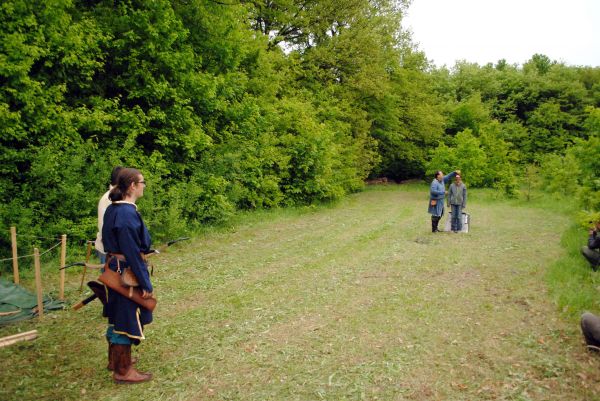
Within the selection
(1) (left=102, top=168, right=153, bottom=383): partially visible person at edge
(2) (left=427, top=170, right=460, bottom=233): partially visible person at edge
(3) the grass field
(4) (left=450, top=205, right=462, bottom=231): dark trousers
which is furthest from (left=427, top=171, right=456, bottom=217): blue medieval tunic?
(1) (left=102, top=168, right=153, bottom=383): partially visible person at edge

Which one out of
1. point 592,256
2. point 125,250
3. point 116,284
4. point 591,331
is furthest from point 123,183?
point 592,256

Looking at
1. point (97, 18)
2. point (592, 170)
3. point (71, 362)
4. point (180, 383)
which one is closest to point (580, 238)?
point (592, 170)

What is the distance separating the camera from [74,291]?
7.35 metres

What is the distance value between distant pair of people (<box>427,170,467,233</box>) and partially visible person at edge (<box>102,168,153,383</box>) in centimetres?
1028

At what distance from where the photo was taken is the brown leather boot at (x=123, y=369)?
430 centimetres

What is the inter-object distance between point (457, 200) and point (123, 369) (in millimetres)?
11225

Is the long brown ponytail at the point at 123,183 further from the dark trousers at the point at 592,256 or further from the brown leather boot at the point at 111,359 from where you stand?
the dark trousers at the point at 592,256

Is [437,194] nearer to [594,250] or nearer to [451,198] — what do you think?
[451,198]

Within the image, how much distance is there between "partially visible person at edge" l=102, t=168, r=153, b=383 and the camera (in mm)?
4082

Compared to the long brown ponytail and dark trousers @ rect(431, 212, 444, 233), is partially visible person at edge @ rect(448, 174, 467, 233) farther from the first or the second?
the long brown ponytail

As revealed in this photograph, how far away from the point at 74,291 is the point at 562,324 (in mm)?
8179

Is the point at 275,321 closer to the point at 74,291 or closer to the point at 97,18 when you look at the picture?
the point at 74,291

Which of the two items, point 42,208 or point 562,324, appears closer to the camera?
point 562,324

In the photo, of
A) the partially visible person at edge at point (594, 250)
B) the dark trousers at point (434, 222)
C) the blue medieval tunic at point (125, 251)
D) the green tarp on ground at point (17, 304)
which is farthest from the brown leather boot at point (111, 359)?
the dark trousers at point (434, 222)
